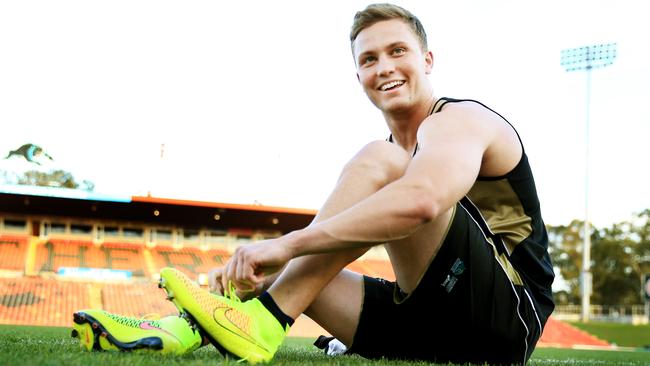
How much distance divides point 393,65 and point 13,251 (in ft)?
88.5

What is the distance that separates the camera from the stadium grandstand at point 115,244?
78.0 feet

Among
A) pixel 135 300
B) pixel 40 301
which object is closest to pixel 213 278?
pixel 40 301

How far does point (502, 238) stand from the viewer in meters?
2.31

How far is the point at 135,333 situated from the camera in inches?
86.7

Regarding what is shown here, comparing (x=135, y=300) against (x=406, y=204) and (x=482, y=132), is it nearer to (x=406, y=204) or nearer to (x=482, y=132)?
(x=482, y=132)

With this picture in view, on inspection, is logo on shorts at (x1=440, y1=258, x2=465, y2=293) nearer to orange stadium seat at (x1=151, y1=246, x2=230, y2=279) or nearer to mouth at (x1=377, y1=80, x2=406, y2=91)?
mouth at (x1=377, y1=80, x2=406, y2=91)

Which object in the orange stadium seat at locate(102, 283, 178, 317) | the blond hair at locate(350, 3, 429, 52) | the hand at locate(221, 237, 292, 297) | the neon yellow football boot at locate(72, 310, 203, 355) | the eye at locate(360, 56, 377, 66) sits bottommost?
the orange stadium seat at locate(102, 283, 178, 317)

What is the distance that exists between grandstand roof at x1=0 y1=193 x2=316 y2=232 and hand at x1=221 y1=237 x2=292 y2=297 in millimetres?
25343

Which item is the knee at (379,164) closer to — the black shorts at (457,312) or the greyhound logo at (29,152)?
the black shorts at (457,312)

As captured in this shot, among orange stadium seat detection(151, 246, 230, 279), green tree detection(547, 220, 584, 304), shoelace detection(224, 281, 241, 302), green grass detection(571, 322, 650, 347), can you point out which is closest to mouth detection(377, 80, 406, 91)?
shoelace detection(224, 281, 241, 302)

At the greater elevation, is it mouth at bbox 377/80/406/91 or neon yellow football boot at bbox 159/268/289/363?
mouth at bbox 377/80/406/91

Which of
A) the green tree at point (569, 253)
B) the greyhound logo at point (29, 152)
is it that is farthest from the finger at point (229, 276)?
the green tree at point (569, 253)

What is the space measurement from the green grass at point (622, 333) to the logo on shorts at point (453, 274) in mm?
27006

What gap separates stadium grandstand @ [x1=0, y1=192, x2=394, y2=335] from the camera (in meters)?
23.8
